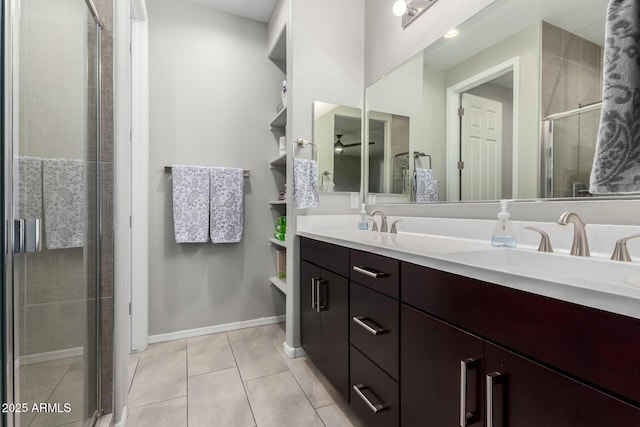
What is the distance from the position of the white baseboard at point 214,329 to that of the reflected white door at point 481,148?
1914 millimetres

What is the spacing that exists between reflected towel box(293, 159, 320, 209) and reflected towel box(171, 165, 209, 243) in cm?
82

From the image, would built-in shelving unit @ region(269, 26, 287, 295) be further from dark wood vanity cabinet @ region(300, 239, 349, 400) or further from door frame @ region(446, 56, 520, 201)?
door frame @ region(446, 56, 520, 201)

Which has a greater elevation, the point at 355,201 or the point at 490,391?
the point at 355,201

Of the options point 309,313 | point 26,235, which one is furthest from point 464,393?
point 26,235

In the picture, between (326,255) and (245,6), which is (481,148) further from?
(245,6)

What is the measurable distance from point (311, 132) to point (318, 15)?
0.82 metres

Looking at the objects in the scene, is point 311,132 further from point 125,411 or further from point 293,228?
point 125,411

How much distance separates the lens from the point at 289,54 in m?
2.03

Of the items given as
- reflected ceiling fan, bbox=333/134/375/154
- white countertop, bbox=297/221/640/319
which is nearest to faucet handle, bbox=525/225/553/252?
white countertop, bbox=297/221/640/319

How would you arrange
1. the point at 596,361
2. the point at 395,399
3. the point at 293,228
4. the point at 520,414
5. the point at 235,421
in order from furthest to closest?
the point at 293,228 → the point at 235,421 → the point at 395,399 → the point at 520,414 → the point at 596,361

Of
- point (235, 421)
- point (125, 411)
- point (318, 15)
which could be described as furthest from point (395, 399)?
point (318, 15)

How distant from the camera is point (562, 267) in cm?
96

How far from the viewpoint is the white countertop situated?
531mm

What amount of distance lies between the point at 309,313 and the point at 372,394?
0.71 metres
